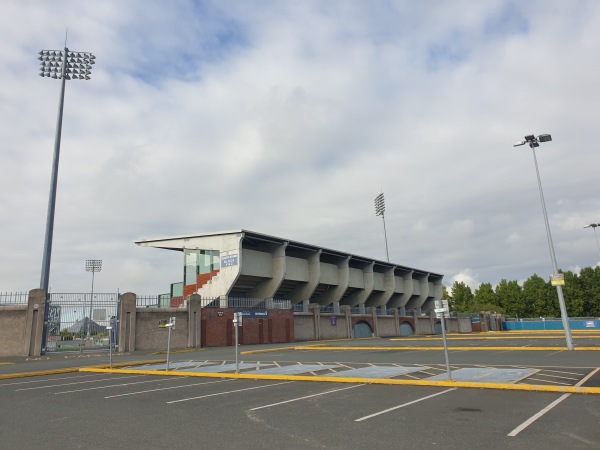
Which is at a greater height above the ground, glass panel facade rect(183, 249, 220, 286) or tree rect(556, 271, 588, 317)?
glass panel facade rect(183, 249, 220, 286)

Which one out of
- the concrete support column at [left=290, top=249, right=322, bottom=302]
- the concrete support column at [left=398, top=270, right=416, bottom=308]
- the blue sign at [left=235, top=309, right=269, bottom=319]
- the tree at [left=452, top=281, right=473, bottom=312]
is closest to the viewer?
the blue sign at [left=235, top=309, right=269, bottom=319]

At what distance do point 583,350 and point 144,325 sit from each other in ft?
91.6

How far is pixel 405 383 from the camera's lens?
1266 cm

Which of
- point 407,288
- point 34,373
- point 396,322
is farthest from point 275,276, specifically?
point 407,288

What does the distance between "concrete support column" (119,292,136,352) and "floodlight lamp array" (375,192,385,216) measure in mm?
57839

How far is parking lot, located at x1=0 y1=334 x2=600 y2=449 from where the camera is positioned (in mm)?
7152

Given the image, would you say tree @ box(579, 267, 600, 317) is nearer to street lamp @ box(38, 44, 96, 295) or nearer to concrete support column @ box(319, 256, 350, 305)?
concrete support column @ box(319, 256, 350, 305)

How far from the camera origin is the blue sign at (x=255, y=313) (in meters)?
38.6

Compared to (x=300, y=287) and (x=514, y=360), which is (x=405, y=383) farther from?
(x=300, y=287)

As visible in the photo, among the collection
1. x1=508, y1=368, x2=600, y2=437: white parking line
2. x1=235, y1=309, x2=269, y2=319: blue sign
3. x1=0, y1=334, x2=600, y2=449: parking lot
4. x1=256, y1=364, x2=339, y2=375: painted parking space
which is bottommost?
x1=508, y1=368, x2=600, y2=437: white parking line

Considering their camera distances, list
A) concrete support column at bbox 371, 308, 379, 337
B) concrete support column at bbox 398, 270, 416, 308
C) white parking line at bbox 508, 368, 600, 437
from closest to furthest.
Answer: white parking line at bbox 508, 368, 600, 437
concrete support column at bbox 371, 308, 379, 337
concrete support column at bbox 398, 270, 416, 308

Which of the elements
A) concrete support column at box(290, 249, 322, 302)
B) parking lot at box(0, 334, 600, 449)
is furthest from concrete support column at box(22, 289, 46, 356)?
concrete support column at box(290, 249, 322, 302)

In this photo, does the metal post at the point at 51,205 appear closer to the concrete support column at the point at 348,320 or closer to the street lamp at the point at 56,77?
→ the street lamp at the point at 56,77

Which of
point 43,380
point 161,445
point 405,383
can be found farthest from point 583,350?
point 43,380
